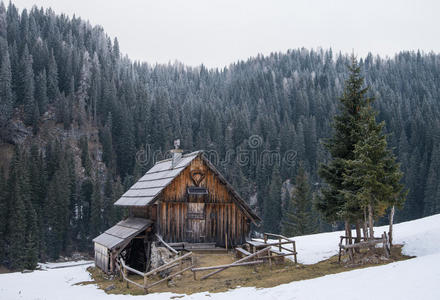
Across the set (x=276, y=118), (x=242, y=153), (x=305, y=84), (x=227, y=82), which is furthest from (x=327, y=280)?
(x=227, y=82)

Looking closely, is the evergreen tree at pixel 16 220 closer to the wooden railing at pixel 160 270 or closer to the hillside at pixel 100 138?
the hillside at pixel 100 138

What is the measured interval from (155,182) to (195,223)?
4509mm

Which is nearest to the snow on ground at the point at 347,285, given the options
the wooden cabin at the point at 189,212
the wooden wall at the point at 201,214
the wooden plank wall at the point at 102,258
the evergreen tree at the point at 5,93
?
the wooden plank wall at the point at 102,258

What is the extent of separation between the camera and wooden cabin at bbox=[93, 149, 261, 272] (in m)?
26.8

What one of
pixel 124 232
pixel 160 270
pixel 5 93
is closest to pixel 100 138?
pixel 5 93

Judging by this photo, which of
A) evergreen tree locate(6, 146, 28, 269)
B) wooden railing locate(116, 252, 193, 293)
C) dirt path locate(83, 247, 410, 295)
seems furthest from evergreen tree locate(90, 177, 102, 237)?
wooden railing locate(116, 252, 193, 293)

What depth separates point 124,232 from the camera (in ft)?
90.7

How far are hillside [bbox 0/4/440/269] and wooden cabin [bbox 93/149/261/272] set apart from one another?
34.7 m

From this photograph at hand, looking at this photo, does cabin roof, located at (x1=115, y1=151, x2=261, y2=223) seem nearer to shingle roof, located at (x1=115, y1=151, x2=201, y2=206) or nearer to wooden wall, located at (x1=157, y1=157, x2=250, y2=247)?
shingle roof, located at (x1=115, y1=151, x2=201, y2=206)

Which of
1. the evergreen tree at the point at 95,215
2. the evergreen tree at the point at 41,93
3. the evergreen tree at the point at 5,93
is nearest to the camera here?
the evergreen tree at the point at 95,215

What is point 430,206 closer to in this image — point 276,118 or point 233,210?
point 276,118

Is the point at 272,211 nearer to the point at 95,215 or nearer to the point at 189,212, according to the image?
the point at 95,215

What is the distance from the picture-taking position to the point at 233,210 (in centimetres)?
2861

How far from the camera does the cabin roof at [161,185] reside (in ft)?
88.7
